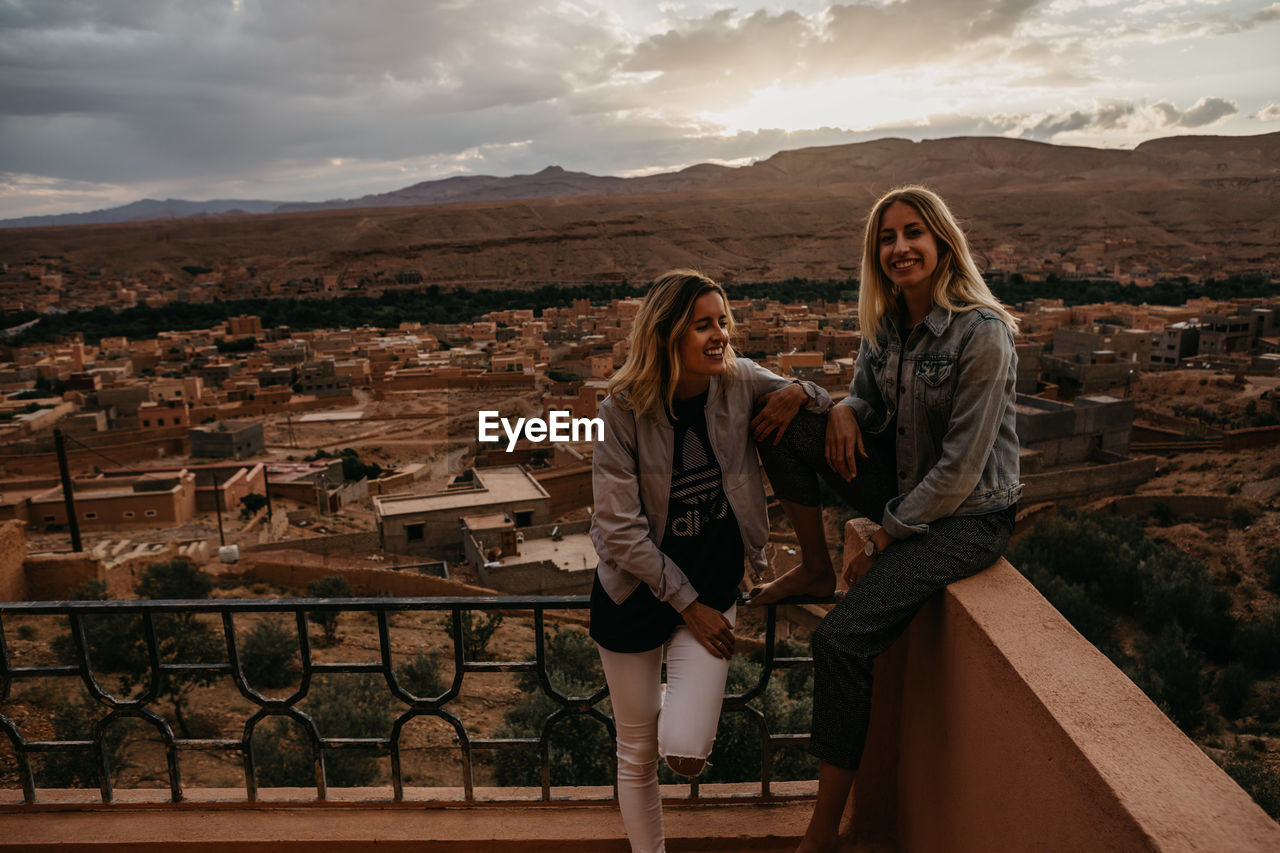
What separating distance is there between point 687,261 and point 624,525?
68.7 m

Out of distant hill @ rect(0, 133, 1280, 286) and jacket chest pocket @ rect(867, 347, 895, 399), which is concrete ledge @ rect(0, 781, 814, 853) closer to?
jacket chest pocket @ rect(867, 347, 895, 399)

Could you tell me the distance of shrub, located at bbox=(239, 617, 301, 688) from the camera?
341 inches

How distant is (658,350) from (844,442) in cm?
43

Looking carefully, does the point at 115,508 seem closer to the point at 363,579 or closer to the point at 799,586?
the point at 363,579

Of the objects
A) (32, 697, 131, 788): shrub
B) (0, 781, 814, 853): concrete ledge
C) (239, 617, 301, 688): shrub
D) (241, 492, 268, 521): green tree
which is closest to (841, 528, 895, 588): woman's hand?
(0, 781, 814, 853): concrete ledge

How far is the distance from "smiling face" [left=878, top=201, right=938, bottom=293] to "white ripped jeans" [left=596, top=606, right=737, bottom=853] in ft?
2.60

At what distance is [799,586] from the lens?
5.96 feet

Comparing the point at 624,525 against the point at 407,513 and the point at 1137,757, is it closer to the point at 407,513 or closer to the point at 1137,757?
the point at 1137,757

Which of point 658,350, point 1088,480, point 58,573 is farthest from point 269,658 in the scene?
point 1088,480

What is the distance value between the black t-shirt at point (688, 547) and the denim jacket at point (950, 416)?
1.09ft

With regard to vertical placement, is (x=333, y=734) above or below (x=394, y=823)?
below

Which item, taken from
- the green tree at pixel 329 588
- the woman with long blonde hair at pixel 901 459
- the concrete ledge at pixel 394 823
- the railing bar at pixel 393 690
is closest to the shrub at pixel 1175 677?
the concrete ledge at pixel 394 823

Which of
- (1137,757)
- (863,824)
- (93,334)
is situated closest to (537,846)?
(863,824)

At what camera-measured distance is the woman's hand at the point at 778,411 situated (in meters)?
1.71
